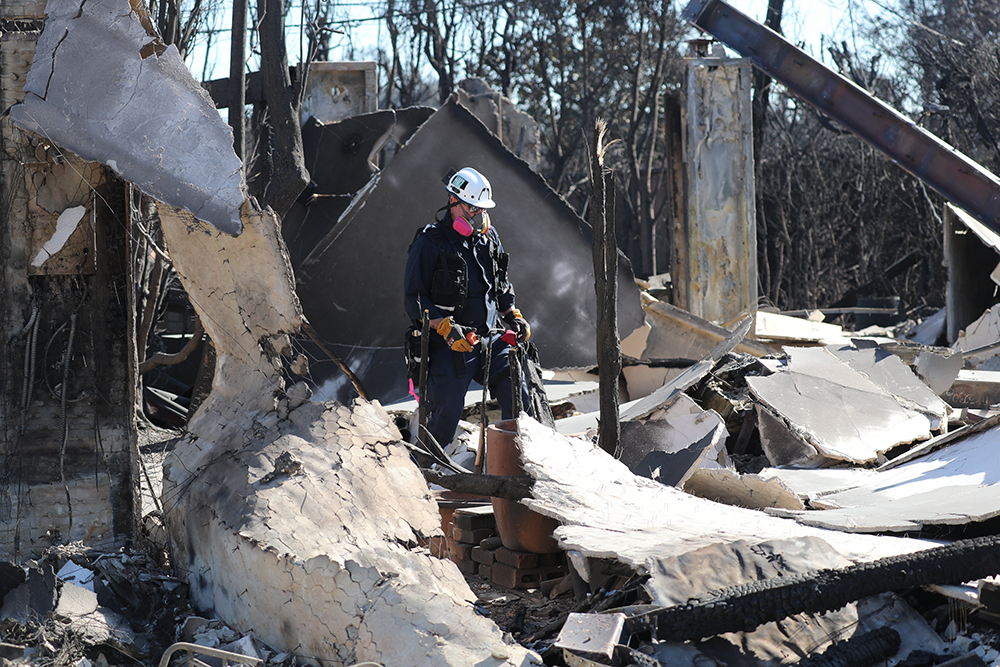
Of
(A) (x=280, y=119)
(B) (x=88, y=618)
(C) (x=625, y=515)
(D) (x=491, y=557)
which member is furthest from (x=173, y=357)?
(C) (x=625, y=515)

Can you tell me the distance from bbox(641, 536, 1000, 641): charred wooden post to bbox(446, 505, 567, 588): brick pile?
124cm

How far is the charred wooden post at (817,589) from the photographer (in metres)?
2.32

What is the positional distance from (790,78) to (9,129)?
6.47 metres

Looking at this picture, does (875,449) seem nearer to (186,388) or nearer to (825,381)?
(825,381)

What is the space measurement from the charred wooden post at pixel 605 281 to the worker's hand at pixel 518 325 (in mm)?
1010

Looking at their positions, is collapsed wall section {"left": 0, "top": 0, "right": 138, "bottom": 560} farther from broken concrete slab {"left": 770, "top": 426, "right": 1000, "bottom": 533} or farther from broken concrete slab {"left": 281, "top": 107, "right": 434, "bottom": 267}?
broken concrete slab {"left": 281, "top": 107, "right": 434, "bottom": 267}

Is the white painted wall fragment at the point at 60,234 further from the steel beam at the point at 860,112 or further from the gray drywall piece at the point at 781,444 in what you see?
the steel beam at the point at 860,112

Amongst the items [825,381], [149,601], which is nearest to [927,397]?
[825,381]

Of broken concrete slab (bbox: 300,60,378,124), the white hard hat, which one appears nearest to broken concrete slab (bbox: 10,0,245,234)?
the white hard hat

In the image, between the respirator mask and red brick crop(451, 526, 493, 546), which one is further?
the respirator mask

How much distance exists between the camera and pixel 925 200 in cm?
1305

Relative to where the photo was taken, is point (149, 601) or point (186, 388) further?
point (186, 388)

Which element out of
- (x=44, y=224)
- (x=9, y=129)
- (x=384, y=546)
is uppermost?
(x=9, y=129)

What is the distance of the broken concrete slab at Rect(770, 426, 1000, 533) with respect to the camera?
10.6 feet
